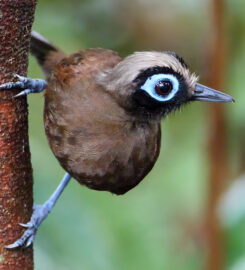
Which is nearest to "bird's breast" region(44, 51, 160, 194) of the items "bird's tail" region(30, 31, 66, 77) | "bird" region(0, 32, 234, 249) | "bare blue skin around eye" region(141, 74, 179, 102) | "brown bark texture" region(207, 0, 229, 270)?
"bird" region(0, 32, 234, 249)

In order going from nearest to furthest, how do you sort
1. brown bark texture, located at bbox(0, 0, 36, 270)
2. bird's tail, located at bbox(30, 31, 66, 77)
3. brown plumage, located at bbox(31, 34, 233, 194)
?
brown bark texture, located at bbox(0, 0, 36, 270), brown plumage, located at bbox(31, 34, 233, 194), bird's tail, located at bbox(30, 31, 66, 77)

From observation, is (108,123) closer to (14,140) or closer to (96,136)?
(96,136)

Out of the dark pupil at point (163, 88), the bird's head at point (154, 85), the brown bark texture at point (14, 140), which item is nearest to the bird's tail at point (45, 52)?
the bird's head at point (154, 85)

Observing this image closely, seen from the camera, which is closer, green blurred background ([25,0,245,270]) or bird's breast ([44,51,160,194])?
bird's breast ([44,51,160,194])

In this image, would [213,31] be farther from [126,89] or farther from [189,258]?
[189,258]

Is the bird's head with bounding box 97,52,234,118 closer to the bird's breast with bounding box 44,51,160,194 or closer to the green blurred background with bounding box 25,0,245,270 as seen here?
the bird's breast with bounding box 44,51,160,194

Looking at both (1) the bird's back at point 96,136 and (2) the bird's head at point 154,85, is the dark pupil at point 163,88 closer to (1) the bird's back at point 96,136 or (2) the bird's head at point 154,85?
(2) the bird's head at point 154,85
